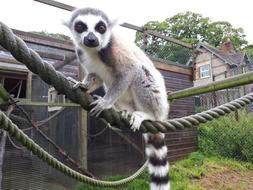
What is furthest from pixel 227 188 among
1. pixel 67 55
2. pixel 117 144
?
pixel 67 55

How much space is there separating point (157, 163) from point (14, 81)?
4.30 m

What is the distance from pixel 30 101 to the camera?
4.62 meters

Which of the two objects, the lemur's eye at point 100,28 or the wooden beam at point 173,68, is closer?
the lemur's eye at point 100,28

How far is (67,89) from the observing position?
5.04 feet

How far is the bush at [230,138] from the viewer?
27.9ft

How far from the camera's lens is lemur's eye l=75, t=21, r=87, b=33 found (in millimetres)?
2537

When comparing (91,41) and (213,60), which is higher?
(213,60)

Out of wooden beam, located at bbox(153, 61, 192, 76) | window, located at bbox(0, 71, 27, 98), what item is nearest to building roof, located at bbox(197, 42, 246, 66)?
wooden beam, located at bbox(153, 61, 192, 76)

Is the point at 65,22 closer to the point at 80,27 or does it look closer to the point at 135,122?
the point at 80,27

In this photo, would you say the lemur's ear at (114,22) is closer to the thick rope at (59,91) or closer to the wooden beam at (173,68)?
the thick rope at (59,91)

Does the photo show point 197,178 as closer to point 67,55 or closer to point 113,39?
point 67,55

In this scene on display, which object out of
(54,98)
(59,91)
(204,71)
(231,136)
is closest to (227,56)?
(204,71)

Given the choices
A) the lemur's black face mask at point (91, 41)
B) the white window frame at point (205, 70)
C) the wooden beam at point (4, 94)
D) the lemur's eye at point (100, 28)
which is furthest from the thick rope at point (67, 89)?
the white window frame at point (205, 70)

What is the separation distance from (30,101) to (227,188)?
4411 millimetres
